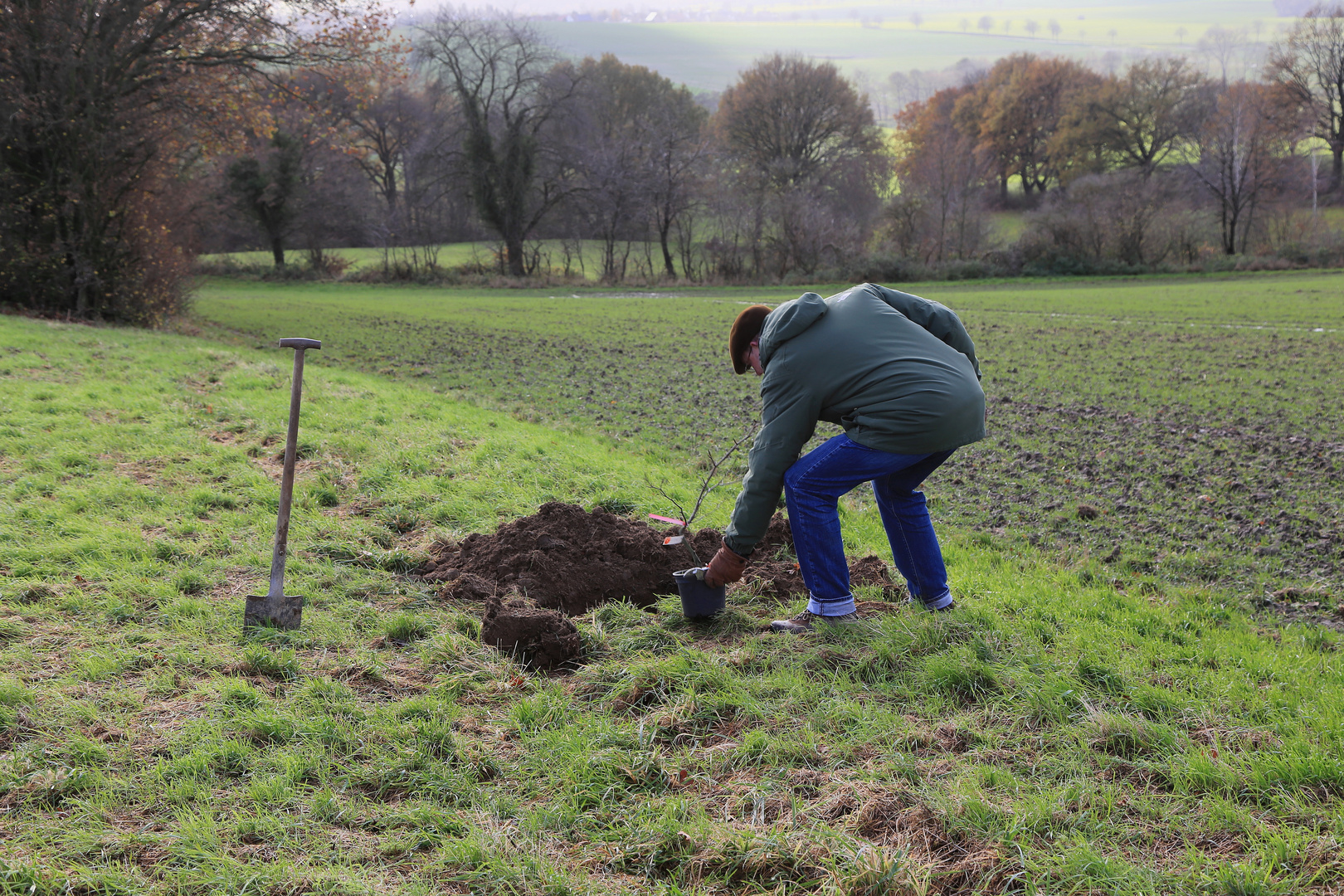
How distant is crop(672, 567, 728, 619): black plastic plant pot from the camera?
463 centimetres

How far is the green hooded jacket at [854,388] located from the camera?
408cm

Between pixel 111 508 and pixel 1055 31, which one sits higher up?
pixel 1055 31

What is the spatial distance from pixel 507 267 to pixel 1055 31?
195 metres

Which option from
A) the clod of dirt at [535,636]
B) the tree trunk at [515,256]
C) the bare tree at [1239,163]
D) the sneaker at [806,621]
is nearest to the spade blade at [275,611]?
the clod of dirt at [535,636]

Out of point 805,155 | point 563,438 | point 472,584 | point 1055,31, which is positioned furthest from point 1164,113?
point 1055,31

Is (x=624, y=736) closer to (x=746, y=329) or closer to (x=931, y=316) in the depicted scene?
(x=746, y=329)

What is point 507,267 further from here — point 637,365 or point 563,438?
point 563,438

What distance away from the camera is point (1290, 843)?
2.68 m

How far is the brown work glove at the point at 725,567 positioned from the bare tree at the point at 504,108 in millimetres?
44089

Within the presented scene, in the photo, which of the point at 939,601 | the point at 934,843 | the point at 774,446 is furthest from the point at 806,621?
the point at 934,843

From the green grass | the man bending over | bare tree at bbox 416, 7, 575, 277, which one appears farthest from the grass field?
bare tree at bbox 416, 7, 575, 277

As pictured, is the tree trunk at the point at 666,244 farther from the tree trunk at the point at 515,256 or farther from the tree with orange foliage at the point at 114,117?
the tree with orange foliage at the point at 114,117

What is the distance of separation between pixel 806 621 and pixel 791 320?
1764 millimetres

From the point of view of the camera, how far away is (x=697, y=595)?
467 centimetres
